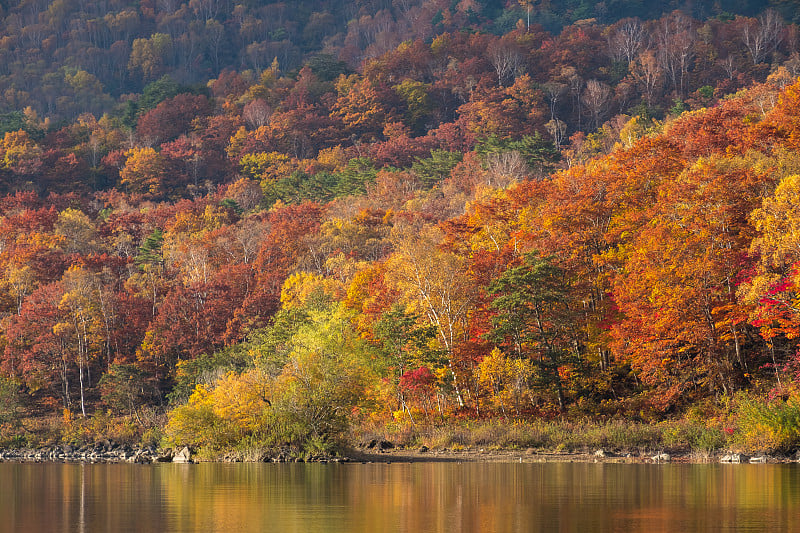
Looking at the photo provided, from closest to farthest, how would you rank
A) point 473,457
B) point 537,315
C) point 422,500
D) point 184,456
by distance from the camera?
point 422,500 → point 473,457 → point 184,456 → point 537,315

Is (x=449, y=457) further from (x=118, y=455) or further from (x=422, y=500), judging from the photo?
(x=118, y=455)

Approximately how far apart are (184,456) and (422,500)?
22.7 m

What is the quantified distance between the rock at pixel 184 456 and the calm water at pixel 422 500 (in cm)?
924

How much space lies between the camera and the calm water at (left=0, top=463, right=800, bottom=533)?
1523cm

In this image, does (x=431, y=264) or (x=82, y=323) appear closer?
(x=431, y=264)

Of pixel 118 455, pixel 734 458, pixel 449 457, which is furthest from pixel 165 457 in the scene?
pixel 734 458

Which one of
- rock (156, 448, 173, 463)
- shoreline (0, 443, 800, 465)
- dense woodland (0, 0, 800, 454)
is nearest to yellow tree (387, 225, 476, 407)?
dense woodland (0, 0, 800, 454)

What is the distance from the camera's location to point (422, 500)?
19234mm

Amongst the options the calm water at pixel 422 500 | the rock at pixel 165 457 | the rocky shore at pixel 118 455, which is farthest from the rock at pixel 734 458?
the rock at pixel 165 457

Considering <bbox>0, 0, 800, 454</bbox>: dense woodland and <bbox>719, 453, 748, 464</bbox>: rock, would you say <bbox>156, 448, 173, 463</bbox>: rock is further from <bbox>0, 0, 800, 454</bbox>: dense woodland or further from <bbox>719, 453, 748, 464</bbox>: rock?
<bbox>719, 453, 748, 464</bbox>: rock

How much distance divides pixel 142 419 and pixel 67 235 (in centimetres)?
3741

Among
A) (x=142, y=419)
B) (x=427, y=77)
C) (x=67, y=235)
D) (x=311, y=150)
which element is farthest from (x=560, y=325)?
(x=427, y=77)

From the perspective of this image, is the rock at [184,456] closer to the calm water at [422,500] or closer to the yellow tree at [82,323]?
the calm water at [422,500]

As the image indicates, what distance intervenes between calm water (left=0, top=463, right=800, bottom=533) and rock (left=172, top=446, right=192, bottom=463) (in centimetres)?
924
